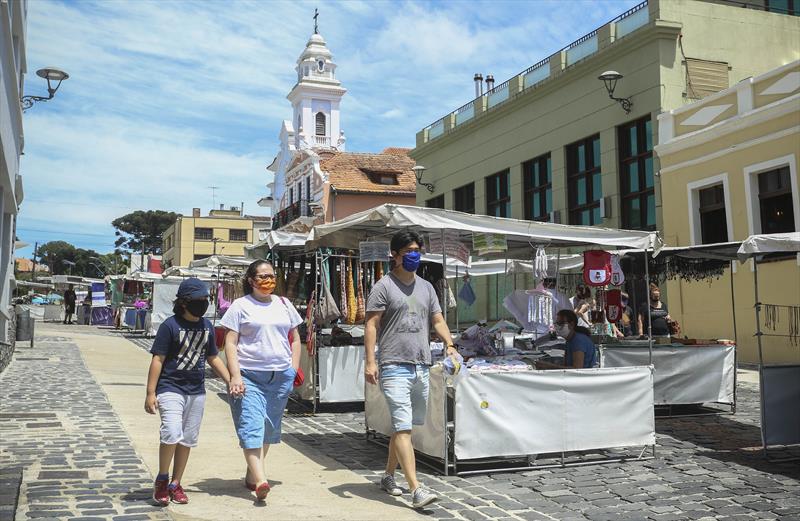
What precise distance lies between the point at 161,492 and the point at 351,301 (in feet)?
18.1

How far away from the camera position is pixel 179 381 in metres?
5.39

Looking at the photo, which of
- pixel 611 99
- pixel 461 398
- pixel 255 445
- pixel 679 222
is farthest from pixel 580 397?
pixel 611 99

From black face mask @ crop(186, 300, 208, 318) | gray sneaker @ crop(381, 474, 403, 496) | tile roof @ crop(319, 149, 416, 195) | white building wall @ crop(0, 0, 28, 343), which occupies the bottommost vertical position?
gray sneaker @ crop(381, 474, 403, 496)

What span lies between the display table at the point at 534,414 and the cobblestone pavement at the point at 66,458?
2406 millimetres

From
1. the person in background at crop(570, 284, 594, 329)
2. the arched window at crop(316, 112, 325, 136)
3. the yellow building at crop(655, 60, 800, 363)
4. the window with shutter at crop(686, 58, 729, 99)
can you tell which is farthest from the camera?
the arched window at crop(316, 112, 325, 136)

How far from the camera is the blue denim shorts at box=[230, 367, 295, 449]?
18.0 feet

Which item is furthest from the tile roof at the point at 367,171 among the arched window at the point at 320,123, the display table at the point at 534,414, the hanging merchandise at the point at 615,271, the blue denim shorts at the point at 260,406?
the blue denim shorts at the point at 260,406

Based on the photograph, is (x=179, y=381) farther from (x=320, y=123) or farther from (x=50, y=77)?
(x=320, y=123)

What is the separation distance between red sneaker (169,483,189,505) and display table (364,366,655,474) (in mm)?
2204

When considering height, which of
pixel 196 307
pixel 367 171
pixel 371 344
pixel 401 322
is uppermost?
pixel 367 171

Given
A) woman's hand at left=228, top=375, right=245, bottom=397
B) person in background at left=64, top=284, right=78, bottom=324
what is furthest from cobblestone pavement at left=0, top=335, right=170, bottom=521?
person in background at left=64, top=284, right=78, bottom=324

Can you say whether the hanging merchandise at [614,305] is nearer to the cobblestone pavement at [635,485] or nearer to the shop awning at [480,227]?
the cobblestone pavement at [635,485]

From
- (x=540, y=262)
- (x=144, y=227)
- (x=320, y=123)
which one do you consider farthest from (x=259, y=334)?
(x=144, y=227)

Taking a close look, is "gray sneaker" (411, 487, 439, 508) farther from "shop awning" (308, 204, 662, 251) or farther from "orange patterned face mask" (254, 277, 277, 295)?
"shop awning" (308, 204, 662, 251)
